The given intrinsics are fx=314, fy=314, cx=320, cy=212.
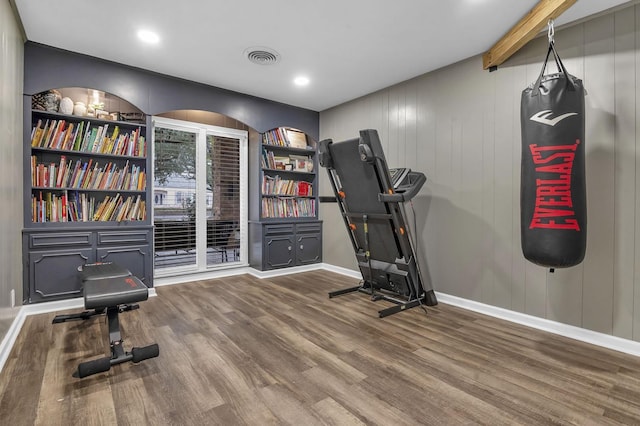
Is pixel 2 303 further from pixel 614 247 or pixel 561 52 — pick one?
pixel 561 52

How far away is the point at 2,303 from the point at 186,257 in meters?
2.34

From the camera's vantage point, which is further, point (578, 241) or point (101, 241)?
point (101, 241)

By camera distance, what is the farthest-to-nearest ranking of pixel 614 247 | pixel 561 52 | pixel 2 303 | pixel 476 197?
1. pixel 476 197
2. pixel 561 52
3. pixel 614 247
4. pixel 2 303

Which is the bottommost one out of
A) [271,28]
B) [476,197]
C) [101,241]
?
[101,241]

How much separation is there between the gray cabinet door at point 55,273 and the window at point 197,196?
100cm

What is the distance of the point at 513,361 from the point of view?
2.21 metres

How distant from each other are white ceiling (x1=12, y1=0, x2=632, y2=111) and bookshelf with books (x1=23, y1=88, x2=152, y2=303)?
28.4 inches

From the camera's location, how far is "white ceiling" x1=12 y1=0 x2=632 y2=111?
254cm

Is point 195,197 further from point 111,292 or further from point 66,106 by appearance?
point 111,292

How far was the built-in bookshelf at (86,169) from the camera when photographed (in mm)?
3254

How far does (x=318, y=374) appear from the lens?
2.04m

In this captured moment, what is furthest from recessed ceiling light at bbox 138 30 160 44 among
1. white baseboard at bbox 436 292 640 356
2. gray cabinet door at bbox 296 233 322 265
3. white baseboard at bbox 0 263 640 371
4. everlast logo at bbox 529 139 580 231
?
white baseboard at bbox 436 292 640 356

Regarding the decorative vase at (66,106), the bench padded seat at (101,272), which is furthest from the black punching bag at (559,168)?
the decorative vase at (66,106)

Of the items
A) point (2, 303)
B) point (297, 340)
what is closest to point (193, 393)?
point (297, 340)
